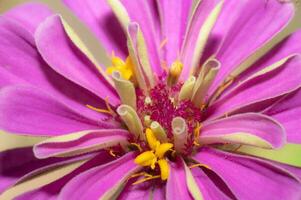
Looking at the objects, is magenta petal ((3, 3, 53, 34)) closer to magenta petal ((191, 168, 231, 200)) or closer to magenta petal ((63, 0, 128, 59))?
magenta petal ((63, 0, 128, 59))

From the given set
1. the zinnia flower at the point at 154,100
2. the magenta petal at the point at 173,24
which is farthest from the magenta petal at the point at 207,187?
the magenta petal at the point at 173,24

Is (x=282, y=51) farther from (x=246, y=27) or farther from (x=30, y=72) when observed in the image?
(x=30, y=72)

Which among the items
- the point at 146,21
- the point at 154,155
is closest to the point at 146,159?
the point at 154,155

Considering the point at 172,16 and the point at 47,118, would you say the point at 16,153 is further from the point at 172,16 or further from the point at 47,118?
the point at 172,16

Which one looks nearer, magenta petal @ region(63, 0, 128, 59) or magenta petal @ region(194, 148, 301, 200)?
magenta petal @ region(194, 148, 301, 200)

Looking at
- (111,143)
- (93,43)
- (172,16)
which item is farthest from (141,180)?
(93,43)

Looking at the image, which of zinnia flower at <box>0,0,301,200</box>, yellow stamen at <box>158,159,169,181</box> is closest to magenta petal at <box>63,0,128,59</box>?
zinnia flower at <box>0,0,301,200</box>
